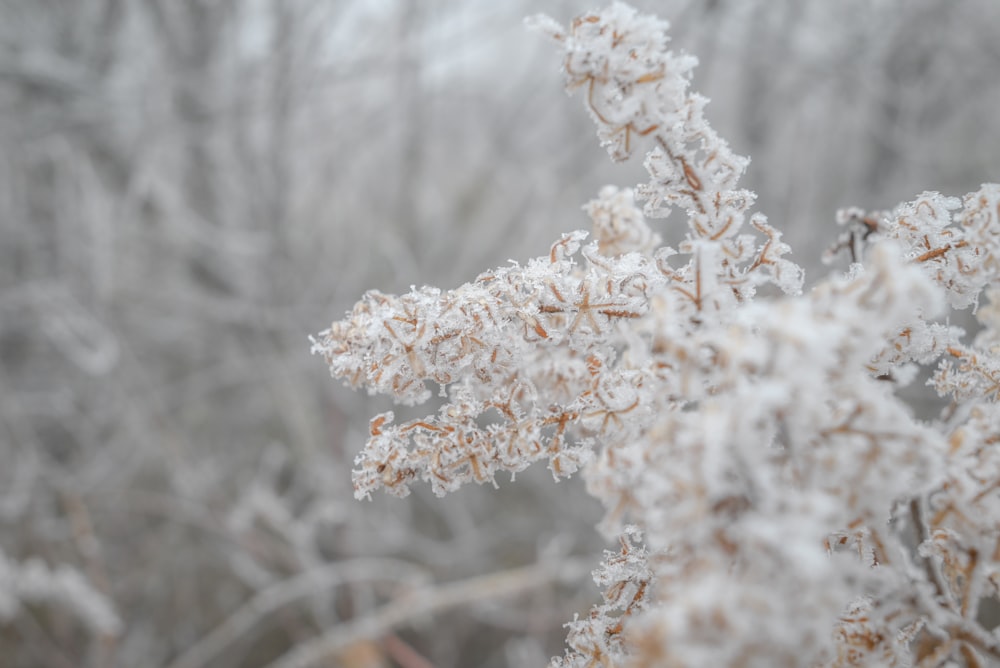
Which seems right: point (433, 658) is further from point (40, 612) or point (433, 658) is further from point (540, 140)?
point (540, 140)

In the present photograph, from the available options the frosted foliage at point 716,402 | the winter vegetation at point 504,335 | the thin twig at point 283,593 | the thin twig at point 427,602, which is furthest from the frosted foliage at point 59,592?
the frosted foliage at point 716,402

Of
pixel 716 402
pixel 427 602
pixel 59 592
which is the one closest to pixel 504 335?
pixel 716 402

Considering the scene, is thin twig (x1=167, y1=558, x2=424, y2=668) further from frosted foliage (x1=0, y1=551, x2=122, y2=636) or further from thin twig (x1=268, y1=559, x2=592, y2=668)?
frosted foliage (x1=0, y1=551, x2=122, y2=636)

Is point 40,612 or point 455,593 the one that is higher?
point 40,612

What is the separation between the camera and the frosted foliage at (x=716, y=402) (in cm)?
28

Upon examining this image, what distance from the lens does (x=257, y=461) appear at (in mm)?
2877

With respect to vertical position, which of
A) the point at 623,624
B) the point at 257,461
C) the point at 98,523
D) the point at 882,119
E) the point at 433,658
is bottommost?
the point at 623,624

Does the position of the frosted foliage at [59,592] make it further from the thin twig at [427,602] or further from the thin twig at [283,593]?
the thin twig at [427,602]

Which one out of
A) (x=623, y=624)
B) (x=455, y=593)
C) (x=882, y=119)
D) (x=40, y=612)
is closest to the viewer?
(x=623, y=624)

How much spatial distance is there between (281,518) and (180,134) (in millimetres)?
1058

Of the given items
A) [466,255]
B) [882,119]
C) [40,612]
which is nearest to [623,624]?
[466,255]

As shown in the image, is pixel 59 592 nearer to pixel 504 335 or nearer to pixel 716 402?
pixel 504 335

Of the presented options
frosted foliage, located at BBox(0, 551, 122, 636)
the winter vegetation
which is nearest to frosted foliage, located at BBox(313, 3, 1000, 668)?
the winter vegetation

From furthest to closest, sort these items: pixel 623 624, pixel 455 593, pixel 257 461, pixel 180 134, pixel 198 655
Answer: pixel 257 461, pixel 180 134, pixel 198 655, pixel 455 593, pixel 623 624
